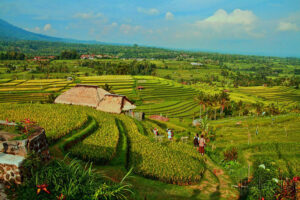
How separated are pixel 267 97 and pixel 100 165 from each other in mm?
68399

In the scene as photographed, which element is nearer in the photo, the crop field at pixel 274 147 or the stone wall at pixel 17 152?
the stone wall at pixel 17 152

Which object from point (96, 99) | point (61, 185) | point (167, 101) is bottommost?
point (167, 101)

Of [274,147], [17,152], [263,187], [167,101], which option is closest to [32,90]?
[167,101]

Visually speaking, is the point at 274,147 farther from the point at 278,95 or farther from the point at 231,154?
the point at 278,95

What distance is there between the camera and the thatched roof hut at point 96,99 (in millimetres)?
26875

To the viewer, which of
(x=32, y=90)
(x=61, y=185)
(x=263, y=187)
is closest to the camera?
(x=61, y=185)

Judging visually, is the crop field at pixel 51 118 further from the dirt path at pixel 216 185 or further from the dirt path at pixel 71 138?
the dirt path at pixel 216 185

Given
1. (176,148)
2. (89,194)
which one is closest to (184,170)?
(176,148)

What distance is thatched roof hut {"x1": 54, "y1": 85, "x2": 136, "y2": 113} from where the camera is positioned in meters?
26.9

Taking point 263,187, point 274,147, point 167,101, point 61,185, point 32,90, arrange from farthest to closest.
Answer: point 167,101 → point 32,90 → point 274,147 → point 263,187 → point 61,185

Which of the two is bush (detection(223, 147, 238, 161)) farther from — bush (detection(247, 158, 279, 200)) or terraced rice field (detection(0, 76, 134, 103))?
terraced rice field (detection(0, 76, 134, 103))

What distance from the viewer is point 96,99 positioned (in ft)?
93.5

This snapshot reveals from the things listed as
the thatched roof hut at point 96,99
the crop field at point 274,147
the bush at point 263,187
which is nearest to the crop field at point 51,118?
the bush at point 263,187

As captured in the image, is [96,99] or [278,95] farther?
[278,95]
